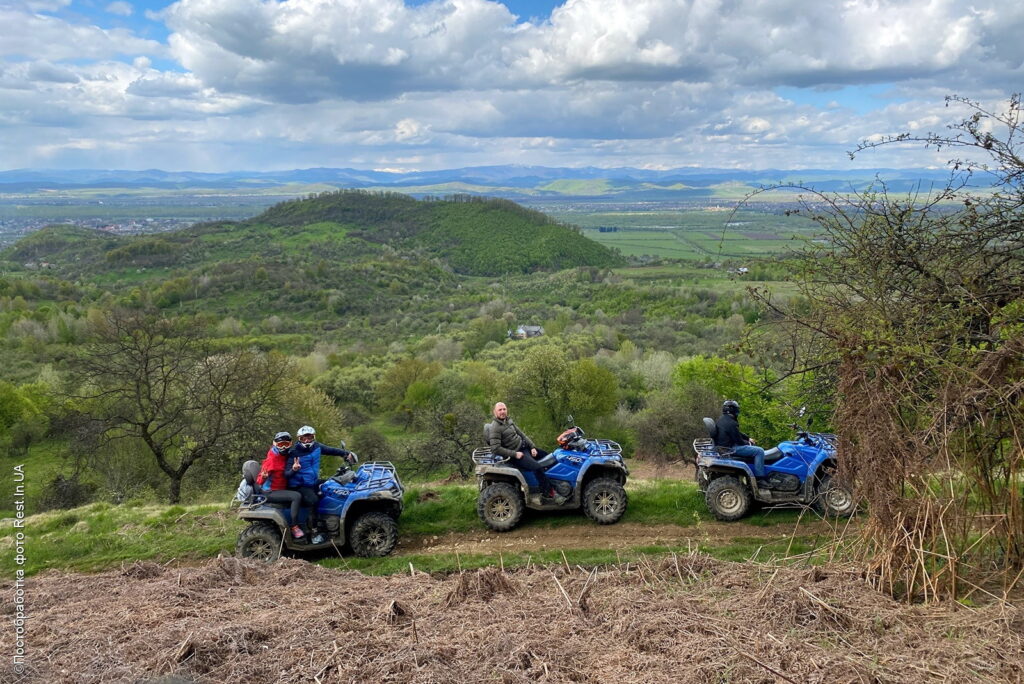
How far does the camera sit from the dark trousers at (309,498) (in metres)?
9.02

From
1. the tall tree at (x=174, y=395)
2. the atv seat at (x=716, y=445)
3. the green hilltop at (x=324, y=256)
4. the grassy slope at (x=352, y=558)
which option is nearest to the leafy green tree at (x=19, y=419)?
the tall tree at (x=174, y=395)

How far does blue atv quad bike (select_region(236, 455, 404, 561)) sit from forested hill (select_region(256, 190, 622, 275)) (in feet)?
397

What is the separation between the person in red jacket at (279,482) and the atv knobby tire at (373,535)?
73 centimetres

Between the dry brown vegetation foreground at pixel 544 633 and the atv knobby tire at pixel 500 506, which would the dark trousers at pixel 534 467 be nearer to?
the atv knobby tire at pixel 500 506

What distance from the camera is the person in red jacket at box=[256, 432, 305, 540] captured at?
8867 mm

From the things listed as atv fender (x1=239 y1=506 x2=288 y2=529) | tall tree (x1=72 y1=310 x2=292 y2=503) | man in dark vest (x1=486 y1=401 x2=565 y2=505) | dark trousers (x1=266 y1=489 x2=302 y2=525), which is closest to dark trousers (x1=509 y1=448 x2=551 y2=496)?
man in dark vest (x1=486 y1=401 x2=565 y2=505)

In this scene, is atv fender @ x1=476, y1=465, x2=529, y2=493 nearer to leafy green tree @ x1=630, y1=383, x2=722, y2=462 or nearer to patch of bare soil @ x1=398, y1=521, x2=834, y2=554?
patch of bare soil @ x1=398, y1=521, x2=834, y2=554

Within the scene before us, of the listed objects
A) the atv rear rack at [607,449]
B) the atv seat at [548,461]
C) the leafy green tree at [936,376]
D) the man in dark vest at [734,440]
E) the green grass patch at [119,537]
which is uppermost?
the leafy green tree at [936,376]

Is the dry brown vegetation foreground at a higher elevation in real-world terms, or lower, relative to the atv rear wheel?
higher

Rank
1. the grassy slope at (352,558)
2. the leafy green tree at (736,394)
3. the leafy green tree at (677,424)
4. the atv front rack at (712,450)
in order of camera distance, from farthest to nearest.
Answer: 1. the leafy green tree at (677,424)
2. the leafy green tree at (736,394)
3. the atv front rack at (712,450)
4. the grassy slope at (352,558)

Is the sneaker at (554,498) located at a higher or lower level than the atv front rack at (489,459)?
lower

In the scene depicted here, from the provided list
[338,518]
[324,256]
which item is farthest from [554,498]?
[324,256]

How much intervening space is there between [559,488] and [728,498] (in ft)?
8.56

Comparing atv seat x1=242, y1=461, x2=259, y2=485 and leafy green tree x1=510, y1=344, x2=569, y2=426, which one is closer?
atv seat x1=242, y1=461, x2=259, y2=485
